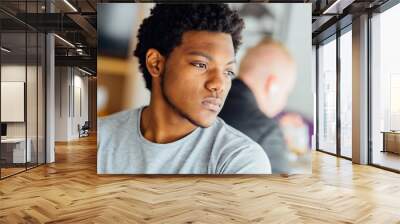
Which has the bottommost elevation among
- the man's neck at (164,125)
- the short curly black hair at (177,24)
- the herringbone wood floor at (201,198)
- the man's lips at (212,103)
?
the herringbone wood floor at (201,198)

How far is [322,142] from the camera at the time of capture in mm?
11312

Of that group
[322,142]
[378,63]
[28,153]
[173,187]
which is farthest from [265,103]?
[322,142]

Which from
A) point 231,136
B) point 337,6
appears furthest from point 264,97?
point 337,6

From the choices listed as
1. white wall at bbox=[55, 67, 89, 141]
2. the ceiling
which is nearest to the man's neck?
the ceiling

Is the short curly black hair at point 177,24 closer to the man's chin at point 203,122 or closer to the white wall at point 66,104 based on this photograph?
the man's chin at point 203,122

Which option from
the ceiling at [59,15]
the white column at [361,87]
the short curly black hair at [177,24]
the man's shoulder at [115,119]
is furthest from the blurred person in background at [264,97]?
the white column at [361,87]

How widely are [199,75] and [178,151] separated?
1.30m

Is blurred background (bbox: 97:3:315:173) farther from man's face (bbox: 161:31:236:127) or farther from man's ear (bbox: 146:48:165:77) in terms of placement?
man's face (bbox: 161:31:236:127)

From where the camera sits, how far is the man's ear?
249 inches

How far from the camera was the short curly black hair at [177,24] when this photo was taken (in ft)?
20.6

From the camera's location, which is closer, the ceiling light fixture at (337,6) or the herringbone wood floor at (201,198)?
the herringbone wood floor at (201,198)

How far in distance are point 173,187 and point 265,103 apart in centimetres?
206

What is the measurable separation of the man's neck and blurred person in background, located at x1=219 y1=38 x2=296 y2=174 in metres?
0.66

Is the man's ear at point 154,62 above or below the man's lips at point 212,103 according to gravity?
above
